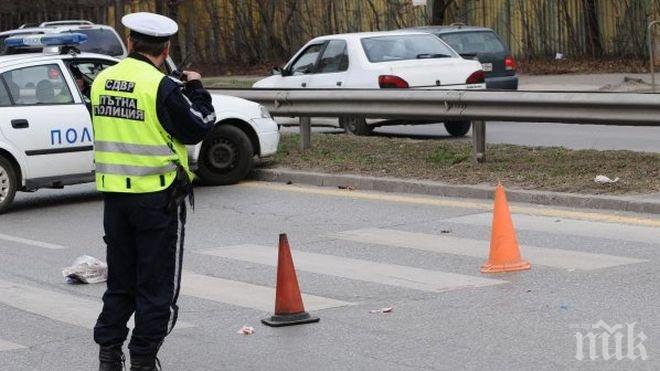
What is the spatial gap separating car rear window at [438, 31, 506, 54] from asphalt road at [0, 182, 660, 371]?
10.3 m

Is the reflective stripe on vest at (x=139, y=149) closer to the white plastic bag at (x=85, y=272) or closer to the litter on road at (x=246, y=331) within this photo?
the litter on road at (x=246, y=331)

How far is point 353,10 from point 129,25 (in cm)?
3258

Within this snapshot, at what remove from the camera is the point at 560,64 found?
110ft

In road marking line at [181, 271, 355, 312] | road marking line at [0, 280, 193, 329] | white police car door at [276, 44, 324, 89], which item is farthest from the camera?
white police car door at [276, 44, 324, 89]

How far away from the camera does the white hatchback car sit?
18469 mm

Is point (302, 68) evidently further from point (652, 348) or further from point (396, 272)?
point (652, 348)

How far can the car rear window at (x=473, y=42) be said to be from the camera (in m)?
22.8

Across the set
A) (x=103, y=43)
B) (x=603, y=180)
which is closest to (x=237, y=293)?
(x=603, y=180)

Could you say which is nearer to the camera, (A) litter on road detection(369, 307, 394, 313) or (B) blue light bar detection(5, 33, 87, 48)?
(A) litter on road detection(369, 307, 394, 313)

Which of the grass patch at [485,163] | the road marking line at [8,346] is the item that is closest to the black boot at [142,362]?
the road marking line at [8,346]

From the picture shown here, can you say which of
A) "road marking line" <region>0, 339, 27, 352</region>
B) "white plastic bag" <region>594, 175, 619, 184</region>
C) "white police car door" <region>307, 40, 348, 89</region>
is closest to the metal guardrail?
"white plastic bag" <region>594, 175, 619, 184</region>

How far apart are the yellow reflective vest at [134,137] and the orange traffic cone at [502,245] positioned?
10.8 feet

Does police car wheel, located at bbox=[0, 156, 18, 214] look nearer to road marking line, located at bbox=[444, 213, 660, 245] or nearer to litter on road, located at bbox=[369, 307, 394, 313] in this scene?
road marking line, located at bbox=[444, 213, 660, 245]

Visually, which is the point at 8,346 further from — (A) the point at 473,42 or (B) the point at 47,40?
(A) the point at 473,42
